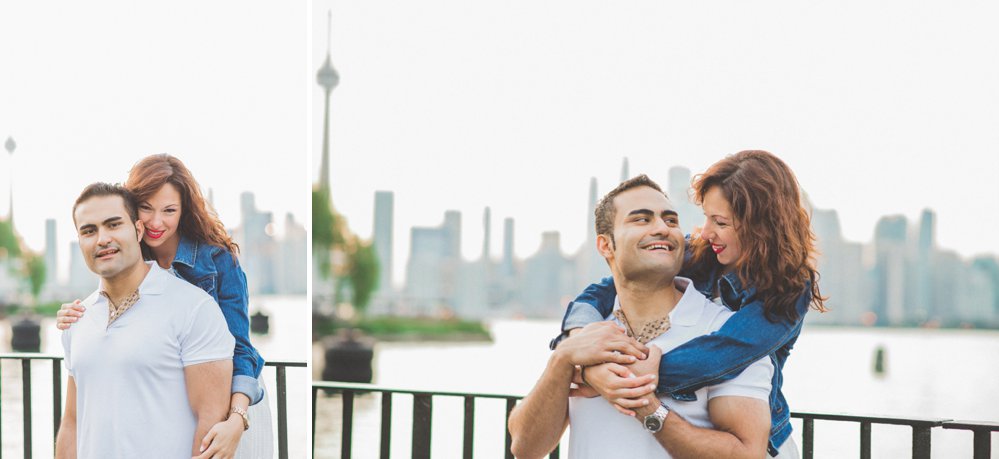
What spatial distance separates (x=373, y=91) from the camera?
41.4 metres

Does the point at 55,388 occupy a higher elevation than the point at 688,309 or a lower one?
lower

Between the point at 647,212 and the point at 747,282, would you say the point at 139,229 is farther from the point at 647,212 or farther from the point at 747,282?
the point at 747,282

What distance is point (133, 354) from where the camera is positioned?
87.6 inches

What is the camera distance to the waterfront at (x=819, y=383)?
24.3 meters

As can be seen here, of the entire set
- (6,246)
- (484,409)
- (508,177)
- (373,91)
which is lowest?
(484,409)

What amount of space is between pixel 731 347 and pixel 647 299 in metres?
0.20

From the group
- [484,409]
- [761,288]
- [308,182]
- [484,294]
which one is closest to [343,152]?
[484,294]

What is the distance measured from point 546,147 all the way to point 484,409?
51.8 feet

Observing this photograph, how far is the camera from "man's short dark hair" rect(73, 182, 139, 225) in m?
2.27

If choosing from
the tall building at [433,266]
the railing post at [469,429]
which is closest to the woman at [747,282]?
the railing post at [469,429]

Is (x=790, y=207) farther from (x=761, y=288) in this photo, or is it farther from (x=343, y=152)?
(x=343, y=152)

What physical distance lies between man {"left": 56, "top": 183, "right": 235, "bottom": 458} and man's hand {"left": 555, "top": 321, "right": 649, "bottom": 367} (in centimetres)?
97

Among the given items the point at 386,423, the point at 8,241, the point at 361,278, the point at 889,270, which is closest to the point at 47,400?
the point at 361,278

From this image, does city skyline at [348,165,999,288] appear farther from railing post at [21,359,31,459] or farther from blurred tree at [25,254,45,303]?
railing post at [21,359,31,459]
